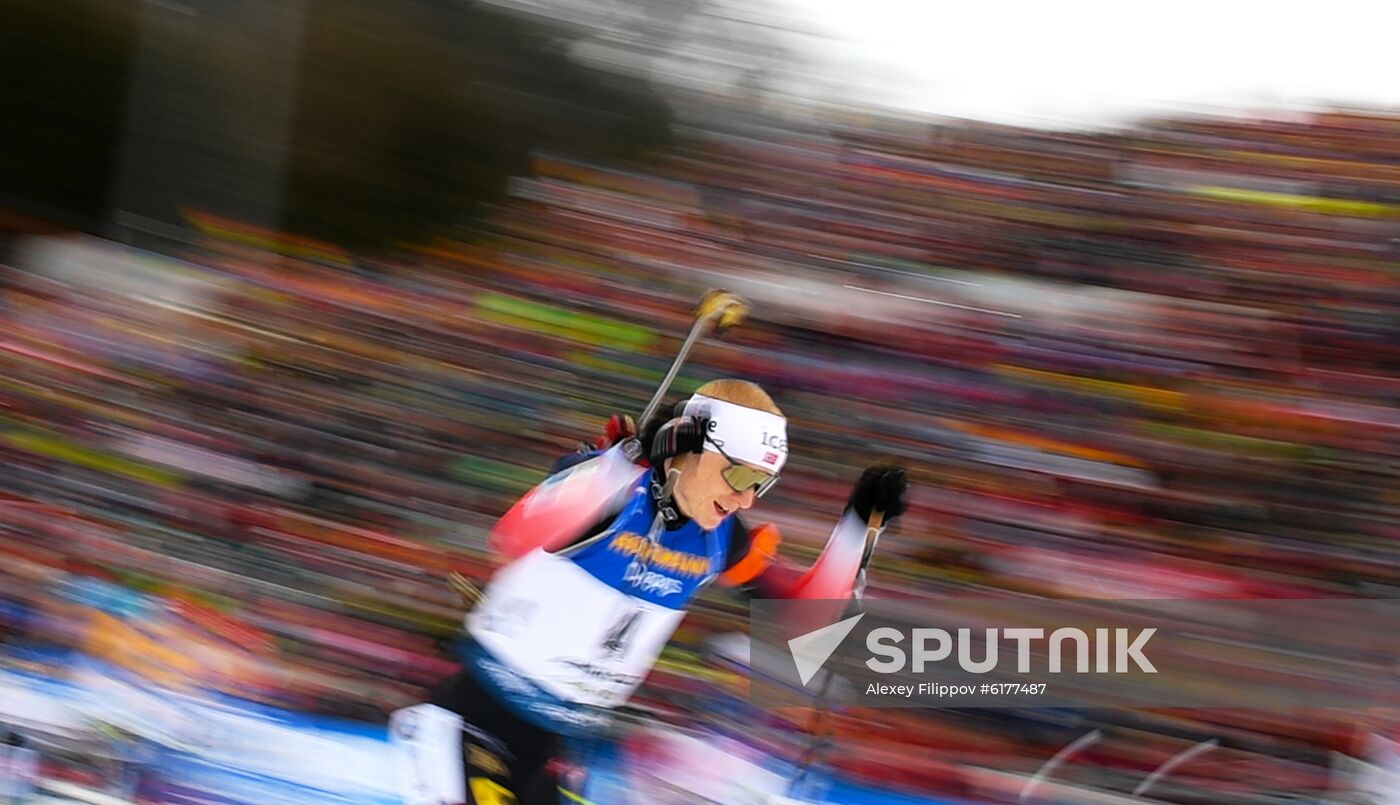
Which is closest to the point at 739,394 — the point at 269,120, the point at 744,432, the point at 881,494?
the point at 744,432

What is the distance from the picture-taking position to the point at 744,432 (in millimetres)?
1903

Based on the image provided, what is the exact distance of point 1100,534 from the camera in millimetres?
3457

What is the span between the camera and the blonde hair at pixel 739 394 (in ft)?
6.34

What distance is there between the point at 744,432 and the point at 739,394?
8cm

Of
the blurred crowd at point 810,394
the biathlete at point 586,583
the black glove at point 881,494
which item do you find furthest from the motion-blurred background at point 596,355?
the black glove at point 881,494

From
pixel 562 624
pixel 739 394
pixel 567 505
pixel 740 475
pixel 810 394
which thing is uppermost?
pixel 810 394

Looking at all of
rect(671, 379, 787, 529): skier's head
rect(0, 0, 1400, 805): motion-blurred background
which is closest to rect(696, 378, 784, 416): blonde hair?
rect(671, 379, 787, 529): skier's head

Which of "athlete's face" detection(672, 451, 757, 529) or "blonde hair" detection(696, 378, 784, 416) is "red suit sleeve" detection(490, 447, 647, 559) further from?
"blonde hair" detection(696, 378, 784, 416)

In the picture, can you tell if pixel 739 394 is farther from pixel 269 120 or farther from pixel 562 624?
pixel 269 120

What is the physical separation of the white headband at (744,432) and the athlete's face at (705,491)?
3 cm

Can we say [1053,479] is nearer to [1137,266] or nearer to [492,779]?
[1137,266]

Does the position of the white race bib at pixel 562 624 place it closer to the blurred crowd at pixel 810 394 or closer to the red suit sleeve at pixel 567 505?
the red suit sleeve at pixel 567 505

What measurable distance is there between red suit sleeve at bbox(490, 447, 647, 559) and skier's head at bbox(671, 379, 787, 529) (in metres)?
0.10

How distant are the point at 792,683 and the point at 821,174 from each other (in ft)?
9.24
